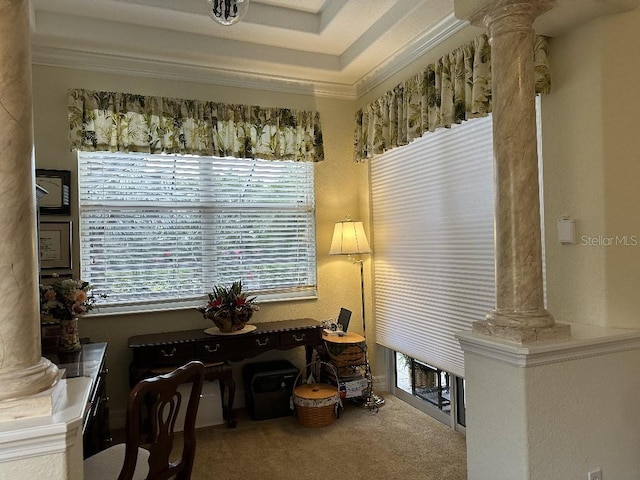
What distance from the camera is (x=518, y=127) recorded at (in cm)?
216

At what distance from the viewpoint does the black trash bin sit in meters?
3.75

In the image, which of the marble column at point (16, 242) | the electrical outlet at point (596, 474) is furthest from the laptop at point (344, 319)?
the marble column at point (16, 242)

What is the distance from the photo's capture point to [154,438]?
1907 mm

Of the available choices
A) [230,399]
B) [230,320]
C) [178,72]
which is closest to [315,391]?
[230,399]

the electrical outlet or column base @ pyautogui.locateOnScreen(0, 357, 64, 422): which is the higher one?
column base @ pyautogui.locateOnScreen(0, 357, 64, 422)

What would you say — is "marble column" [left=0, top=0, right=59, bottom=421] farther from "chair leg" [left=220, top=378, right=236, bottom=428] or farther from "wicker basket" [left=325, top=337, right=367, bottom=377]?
"wicker basket" [left=325, top=337, right=367, bottom=377]

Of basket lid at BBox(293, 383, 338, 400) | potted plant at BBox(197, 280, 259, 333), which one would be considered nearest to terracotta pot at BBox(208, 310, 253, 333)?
potted plant at BBox(197, 280, 259, 333)

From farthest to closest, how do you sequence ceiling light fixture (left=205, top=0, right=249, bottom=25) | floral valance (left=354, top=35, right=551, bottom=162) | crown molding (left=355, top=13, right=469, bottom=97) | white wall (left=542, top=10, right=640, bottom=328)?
crown molding (left=355, top=13, right=469, bottom=97) → floral valance (left=354, top=35, right=551, bottom=162) → white wall (left=542, top=10, right=640, bottom=328) → ceiling light fixture (left=205, top=0, right=249, bottom=25)

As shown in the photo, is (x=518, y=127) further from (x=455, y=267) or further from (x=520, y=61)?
(x=455, y=267)

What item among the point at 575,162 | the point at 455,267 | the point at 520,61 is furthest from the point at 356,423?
the point at 520,61

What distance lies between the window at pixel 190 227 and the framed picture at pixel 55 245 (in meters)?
0.13

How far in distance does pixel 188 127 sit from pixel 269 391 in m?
2.29

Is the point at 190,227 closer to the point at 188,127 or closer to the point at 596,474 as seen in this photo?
the point at 188,127

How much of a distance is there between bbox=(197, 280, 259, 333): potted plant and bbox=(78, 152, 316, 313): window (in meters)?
0.34
